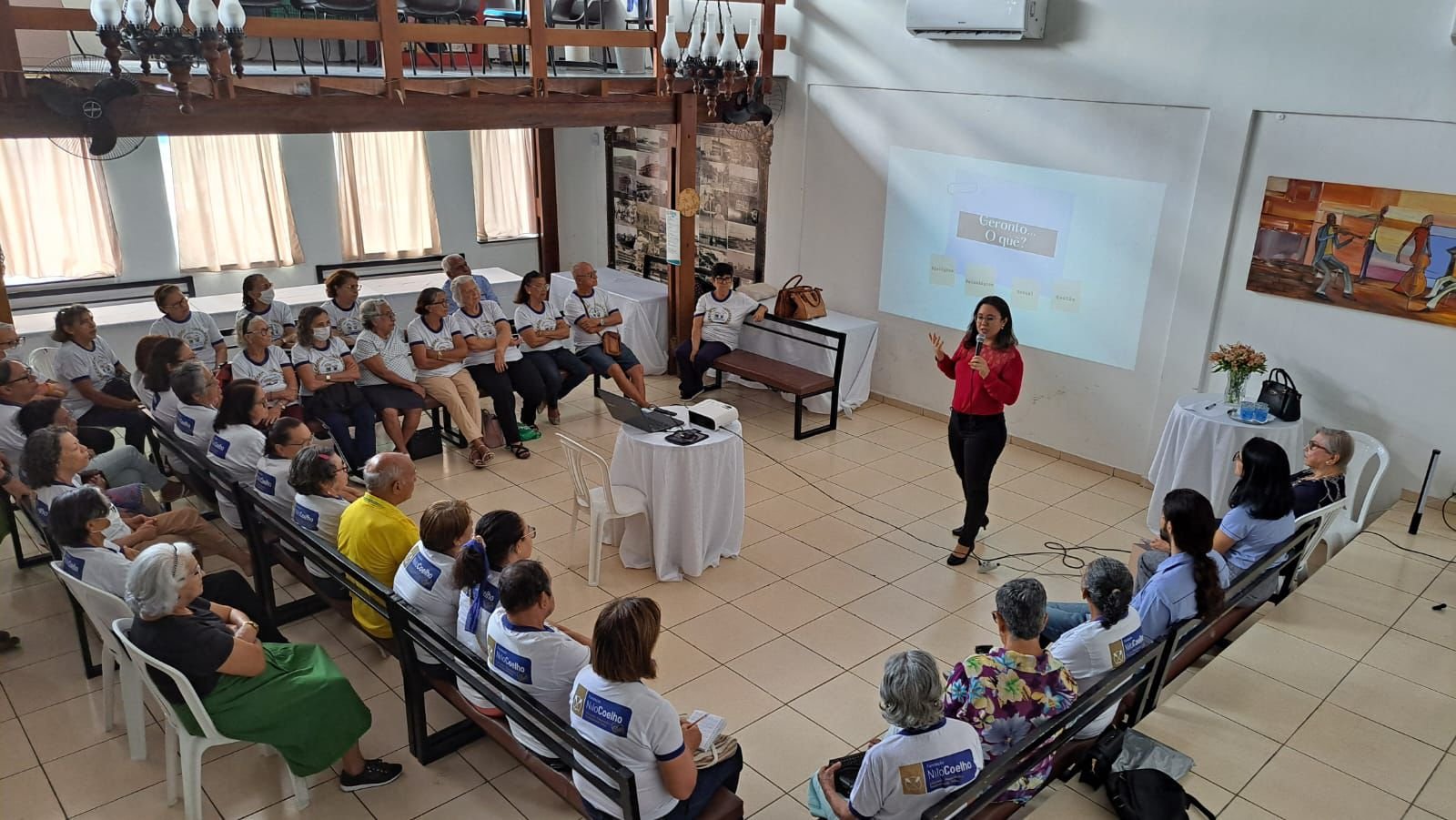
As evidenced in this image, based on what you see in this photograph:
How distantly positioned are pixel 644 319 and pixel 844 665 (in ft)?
15.2

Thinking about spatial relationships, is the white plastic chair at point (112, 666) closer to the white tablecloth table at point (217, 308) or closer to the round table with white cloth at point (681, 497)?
the round table with white cloth at point (681, 497)

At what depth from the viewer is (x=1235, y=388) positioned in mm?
5598

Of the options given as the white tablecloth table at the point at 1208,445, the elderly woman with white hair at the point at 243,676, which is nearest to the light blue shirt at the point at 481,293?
the elderly woman with white hair at the point at 243,676

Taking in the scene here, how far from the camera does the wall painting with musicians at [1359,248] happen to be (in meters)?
5.21

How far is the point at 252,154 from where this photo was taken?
924 centimetres

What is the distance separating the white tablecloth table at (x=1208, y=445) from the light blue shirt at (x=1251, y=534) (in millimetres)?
1271

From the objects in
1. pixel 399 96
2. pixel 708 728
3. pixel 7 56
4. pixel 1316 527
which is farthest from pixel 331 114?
pixel 1316 527

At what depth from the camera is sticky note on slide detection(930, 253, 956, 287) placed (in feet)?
24.2

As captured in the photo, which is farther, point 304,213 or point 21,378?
point 304,213

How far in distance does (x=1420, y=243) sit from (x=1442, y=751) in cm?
298

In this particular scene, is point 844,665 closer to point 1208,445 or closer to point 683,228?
point 1208,445

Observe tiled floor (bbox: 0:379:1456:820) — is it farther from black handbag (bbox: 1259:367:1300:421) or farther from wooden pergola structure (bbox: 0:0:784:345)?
wooden pergola structure (bbox: 0:0:784:345)

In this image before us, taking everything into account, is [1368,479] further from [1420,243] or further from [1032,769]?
[1032,769]

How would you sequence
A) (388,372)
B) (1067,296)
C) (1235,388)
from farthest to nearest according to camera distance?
1. (1067,296)
2. (388,372)
3. (1235,388)
